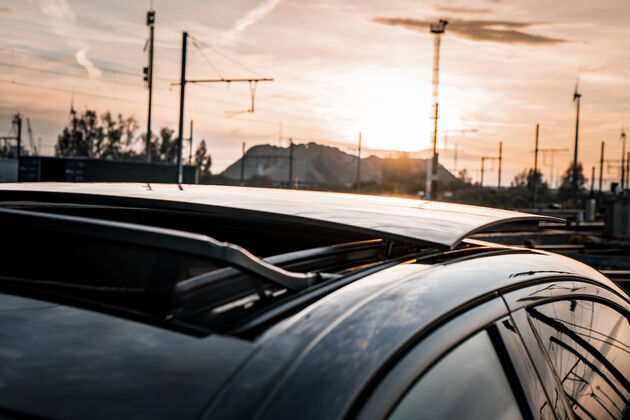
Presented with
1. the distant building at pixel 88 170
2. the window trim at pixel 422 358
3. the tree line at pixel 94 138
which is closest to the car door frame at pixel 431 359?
the window trim at pixel 422 358

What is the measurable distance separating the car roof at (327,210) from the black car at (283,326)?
11 mm

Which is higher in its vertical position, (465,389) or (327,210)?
(327,210)

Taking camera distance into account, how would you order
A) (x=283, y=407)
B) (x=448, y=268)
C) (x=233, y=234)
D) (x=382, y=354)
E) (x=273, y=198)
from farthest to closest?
(x=233, y=234), (x=273, y=198), (x=448, y=268), (x=382, y=354), (x=283, y=407)

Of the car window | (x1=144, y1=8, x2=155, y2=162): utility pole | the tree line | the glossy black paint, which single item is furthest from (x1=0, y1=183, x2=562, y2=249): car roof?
the tree line

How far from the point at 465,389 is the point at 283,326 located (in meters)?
0.47

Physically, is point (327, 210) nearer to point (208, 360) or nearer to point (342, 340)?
point (342, 340)

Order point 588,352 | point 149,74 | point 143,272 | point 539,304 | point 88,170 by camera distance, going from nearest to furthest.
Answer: point 143,272
point 539,304
point 588,352
point 88,170
point 149,74

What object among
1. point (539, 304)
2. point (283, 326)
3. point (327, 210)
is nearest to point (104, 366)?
point (283, 326)

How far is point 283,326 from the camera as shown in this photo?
3.56 ft

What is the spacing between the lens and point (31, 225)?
3.96 ft

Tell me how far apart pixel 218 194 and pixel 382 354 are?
49.8 inches

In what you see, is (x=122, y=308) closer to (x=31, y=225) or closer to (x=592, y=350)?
(x=31, y=225)

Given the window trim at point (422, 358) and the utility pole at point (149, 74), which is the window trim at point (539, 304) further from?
the utility pole at point (149, 74)

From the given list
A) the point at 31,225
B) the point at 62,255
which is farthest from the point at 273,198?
the point at 31,225
